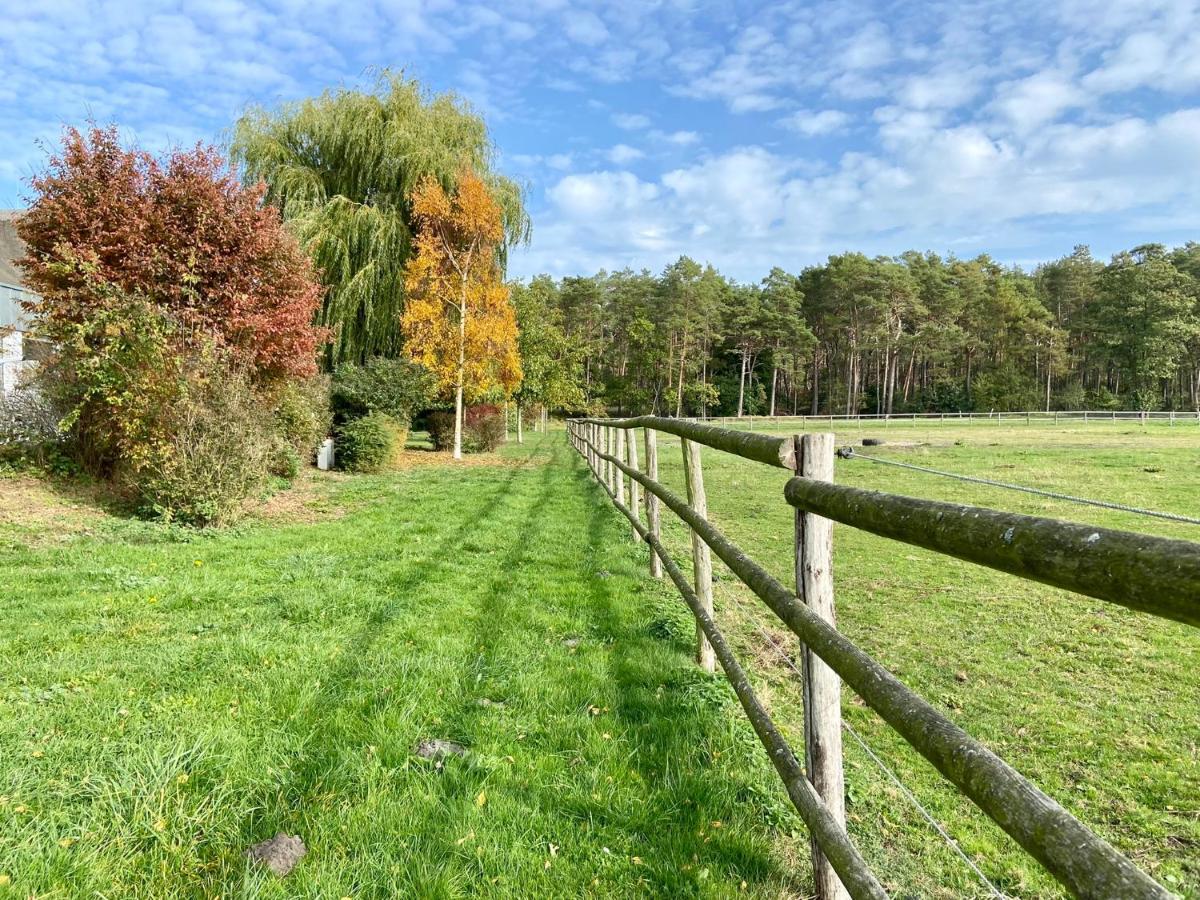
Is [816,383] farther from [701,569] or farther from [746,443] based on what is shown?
[746,443]

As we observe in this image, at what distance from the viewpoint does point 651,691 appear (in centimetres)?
341

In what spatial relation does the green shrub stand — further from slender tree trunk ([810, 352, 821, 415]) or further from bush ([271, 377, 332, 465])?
slender tree trunk ([810, 352, 821, 415])

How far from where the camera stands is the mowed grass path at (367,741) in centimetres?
206

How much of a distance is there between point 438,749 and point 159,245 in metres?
8.92

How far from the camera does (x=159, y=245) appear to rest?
29.0 ft

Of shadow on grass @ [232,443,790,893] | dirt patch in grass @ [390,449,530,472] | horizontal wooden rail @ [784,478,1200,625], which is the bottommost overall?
dirt patch in grass @ [390,449,530,472]

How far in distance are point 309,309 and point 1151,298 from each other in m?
69.7

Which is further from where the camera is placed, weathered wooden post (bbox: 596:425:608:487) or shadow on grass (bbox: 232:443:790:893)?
weathered wooden post (bbox: 596:425:608:487)

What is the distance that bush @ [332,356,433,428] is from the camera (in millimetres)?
15220

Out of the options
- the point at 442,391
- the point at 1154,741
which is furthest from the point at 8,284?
the point at 1154,741

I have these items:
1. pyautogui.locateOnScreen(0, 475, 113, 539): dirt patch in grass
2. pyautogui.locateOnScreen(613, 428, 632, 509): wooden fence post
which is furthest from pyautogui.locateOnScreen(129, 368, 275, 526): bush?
pyautogui.locateOnScreen(613, 428, 632, 509): wooden fence post

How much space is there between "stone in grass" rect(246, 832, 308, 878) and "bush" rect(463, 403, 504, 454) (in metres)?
18.4

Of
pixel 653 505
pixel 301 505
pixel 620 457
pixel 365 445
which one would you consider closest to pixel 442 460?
pixel 365 445

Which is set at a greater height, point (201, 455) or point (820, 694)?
point (201, 455)
